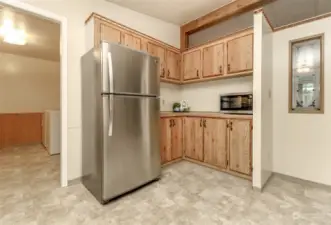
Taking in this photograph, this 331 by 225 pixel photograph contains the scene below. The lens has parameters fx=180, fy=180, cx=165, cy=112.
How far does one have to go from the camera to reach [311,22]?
98.6 inches

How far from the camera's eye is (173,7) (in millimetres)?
3361

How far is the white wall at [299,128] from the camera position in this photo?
2404 mm

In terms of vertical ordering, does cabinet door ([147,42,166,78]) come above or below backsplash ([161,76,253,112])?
above

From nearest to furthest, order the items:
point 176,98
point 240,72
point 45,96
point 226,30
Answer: point 240,72, point 226,30, point 176,98, point 45,96

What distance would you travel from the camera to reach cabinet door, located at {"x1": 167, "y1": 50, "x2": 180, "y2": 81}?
365cm

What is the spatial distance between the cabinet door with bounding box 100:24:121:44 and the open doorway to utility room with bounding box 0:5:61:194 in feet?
4.36

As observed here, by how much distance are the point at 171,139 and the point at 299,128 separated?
2.01 meters

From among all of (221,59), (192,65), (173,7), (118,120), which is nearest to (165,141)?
(118,120)

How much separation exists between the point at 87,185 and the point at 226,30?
390cm

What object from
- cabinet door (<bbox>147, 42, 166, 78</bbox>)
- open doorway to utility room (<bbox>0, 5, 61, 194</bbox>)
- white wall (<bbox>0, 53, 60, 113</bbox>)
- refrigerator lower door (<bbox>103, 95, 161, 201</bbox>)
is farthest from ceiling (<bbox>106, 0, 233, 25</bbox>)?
white wall (<bbox>0, 53, 60, 113</bbox>)

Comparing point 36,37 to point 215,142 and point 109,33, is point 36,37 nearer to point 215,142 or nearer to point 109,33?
point 109,33

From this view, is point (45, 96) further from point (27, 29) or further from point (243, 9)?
point (243, 9)

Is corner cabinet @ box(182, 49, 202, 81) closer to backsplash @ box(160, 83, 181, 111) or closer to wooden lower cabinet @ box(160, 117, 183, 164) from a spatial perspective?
backsplash @ box(160, 83, 181, 111)

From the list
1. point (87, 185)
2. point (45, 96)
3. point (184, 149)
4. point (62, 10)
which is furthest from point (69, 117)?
point (45, 96)
